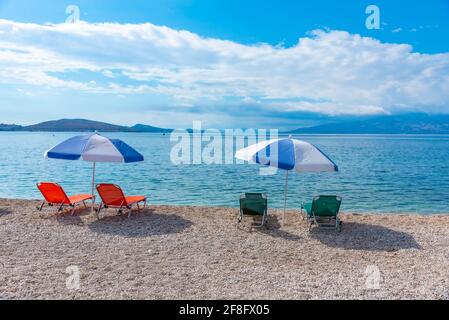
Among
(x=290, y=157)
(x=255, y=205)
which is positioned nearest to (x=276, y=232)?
(x=255, y=205)

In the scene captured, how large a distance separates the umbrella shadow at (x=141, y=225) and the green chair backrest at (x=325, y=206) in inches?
123

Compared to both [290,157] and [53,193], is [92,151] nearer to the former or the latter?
[53,193]

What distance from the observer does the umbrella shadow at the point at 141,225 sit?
827cm

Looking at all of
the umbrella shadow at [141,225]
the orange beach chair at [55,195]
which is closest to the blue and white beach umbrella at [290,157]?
the umbrella shadow at [141,225]

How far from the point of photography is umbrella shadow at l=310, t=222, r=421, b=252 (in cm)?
766

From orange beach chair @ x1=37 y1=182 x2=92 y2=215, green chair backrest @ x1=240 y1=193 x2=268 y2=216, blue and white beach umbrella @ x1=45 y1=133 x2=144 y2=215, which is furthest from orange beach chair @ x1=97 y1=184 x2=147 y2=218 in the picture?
green chair backrest @ x1=240 y1=193 x2=268 y2=216

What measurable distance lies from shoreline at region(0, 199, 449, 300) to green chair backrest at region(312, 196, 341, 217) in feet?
1.42

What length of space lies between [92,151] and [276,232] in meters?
4.86

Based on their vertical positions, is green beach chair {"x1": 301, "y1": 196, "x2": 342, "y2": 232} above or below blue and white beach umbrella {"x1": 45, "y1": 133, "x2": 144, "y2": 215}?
below

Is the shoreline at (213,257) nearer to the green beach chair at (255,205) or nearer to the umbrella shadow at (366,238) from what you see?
the umbrella shadow at (366,238)

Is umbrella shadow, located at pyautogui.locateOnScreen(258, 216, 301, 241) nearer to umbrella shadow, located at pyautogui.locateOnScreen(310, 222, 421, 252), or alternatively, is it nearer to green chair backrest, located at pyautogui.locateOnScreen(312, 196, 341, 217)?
umbrella shadow, located at pyautogui.locateOnScreen(310, 222, 421, 252)

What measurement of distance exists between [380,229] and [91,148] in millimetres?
7439

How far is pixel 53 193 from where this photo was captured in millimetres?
9719

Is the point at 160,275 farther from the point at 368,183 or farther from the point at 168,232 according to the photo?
the point at 368,183
